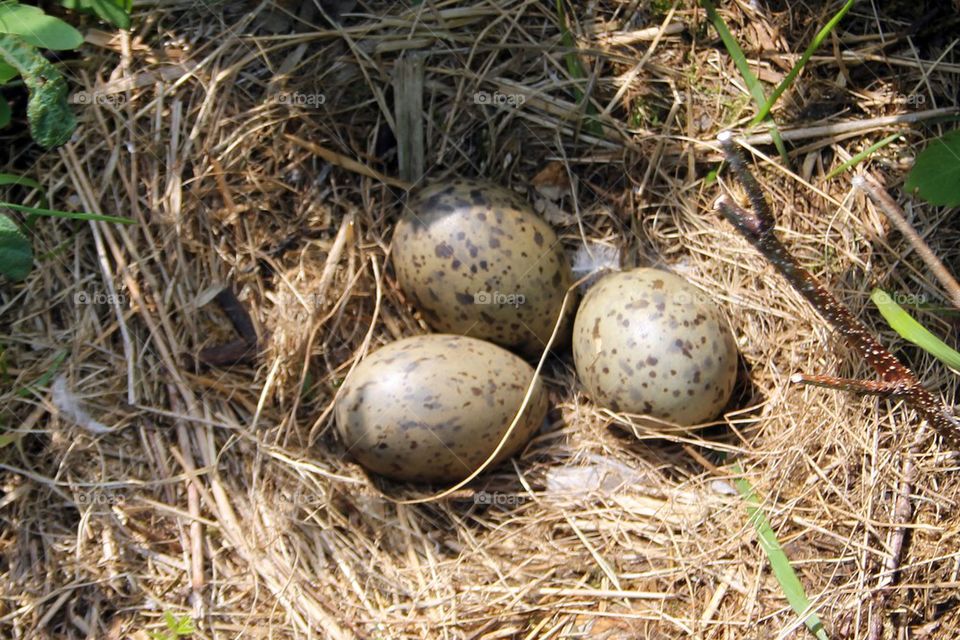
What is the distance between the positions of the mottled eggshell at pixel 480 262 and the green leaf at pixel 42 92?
2.68 feet

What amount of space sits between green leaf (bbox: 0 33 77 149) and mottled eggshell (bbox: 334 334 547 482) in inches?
34.6

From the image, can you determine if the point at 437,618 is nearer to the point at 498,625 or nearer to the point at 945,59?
the point at 498,625

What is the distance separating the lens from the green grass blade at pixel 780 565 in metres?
1.82

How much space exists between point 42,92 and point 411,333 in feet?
3.44

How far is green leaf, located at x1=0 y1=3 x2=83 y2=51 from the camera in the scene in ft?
6.66

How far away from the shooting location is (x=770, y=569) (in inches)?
76.2

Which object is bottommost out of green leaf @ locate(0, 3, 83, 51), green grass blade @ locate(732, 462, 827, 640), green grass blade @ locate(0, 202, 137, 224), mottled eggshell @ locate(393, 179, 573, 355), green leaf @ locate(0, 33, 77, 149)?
green grass blade @ locate(732, 462, 827, 640)

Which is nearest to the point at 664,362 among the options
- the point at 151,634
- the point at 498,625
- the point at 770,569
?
the point at 770,569

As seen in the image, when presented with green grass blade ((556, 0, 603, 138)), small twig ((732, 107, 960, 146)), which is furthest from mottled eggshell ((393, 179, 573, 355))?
small twig ((732, 107, 960, 146))

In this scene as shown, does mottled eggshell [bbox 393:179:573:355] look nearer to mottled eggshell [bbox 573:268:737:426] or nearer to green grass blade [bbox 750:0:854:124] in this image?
mottled eggshell [bbox 573:268:737:426]

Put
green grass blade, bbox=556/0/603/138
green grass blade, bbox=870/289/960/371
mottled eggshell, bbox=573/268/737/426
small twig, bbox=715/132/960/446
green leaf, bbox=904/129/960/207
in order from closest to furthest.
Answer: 1. small twig, bbox=715/132/960/446
2. green grass blade, bbox=870/289/960/371
3. green leaf, bbox=904/129/960/207
4. mottled eggshell, bbox=573/268/737/426
5. green grass blade, bbox=556/0/603/138

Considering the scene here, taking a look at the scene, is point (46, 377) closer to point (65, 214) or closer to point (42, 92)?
point (65, 214)

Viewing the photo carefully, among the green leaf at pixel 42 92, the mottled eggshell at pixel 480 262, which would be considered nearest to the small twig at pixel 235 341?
the mottled eggshell at pixel 480 262

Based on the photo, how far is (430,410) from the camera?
2092 mm
